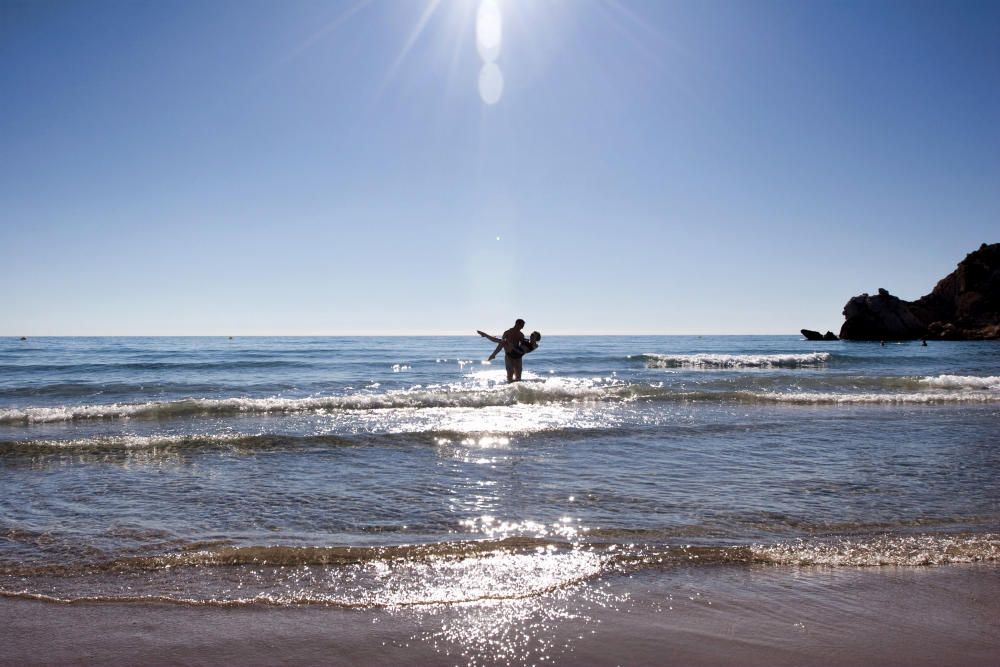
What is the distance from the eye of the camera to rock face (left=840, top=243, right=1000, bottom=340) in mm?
76000

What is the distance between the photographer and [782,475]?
7352 mm

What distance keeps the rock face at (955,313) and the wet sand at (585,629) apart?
88153 millimetres

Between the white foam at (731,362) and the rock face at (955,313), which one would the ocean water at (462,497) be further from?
the rock face at (955,313)

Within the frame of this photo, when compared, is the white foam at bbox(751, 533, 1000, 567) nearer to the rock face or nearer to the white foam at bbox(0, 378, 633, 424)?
the white foam at bbox(0, 378, 633, 424)

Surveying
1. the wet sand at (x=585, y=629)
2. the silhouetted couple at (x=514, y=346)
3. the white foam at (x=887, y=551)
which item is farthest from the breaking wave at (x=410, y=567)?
the silhouetted couple at (x=514, y=346)

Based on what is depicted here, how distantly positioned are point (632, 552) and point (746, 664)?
1.75 m

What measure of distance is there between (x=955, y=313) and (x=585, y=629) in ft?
343

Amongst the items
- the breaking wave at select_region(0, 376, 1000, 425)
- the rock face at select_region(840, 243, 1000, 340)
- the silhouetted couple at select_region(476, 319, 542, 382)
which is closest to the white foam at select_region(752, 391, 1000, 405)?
the breaking wave at select_region(0, 376, 1000, 425)

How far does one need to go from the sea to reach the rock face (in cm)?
7439

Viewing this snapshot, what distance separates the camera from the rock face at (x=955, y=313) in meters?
76.0

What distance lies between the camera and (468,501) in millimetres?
6277

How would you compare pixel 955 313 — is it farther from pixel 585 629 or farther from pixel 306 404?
pixel 585 629

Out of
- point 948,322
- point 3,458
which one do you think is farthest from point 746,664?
point 948,322

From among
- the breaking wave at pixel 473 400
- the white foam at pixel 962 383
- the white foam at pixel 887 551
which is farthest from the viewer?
the white foam at pixel 962 383
